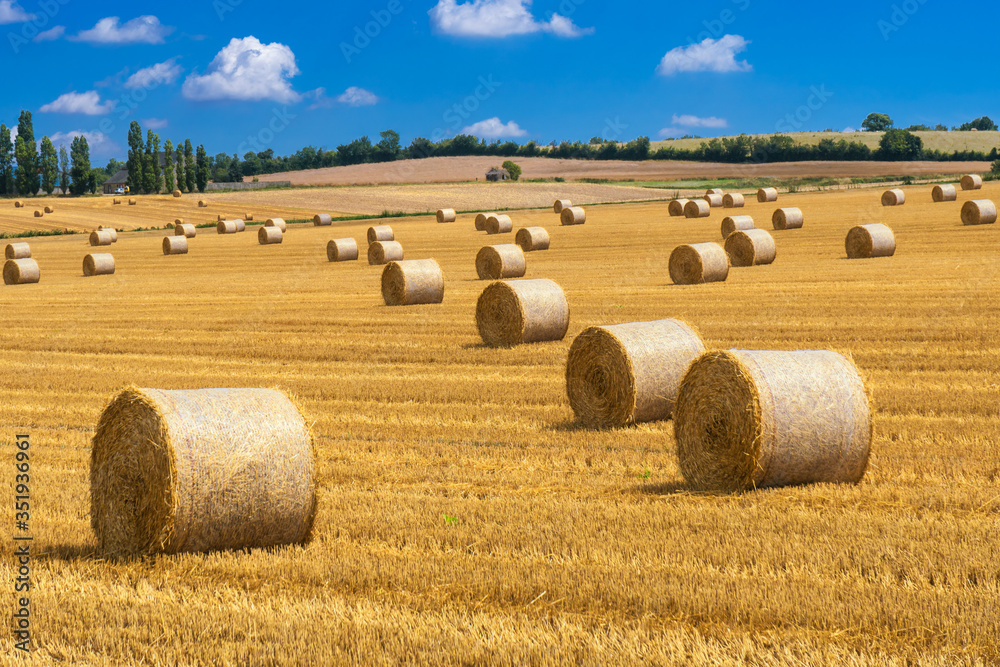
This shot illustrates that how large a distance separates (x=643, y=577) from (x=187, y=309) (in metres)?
20.5

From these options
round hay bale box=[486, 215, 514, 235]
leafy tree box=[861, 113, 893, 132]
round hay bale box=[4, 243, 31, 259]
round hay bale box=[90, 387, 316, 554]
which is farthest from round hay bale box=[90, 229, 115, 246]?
leafy tree box=[861, 113, 893, 132]

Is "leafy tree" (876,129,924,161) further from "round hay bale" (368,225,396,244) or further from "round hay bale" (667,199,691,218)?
"round hay bale" (368,225,396,244)

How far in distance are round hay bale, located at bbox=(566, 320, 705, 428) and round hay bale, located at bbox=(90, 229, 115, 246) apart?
44435 millimetres

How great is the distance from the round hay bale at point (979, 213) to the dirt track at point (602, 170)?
5499cm

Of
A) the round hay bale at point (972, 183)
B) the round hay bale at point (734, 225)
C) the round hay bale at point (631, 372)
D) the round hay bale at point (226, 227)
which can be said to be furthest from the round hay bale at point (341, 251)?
the round hay bale at point (972, 183)

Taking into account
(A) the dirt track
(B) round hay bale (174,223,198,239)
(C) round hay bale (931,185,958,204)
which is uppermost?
(A) the dirt track

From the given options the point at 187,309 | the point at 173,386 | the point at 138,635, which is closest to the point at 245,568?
the point at 138,635

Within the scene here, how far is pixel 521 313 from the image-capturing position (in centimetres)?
1739

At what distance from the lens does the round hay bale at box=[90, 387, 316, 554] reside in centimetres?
711

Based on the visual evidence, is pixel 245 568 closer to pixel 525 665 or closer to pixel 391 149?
pixel 525 665

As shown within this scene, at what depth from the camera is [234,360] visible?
17.8 metres

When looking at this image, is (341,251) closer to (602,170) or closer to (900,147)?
(602,170)

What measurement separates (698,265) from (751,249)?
4353 mm

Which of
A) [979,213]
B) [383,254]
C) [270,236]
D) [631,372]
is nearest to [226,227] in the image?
[270,236]
